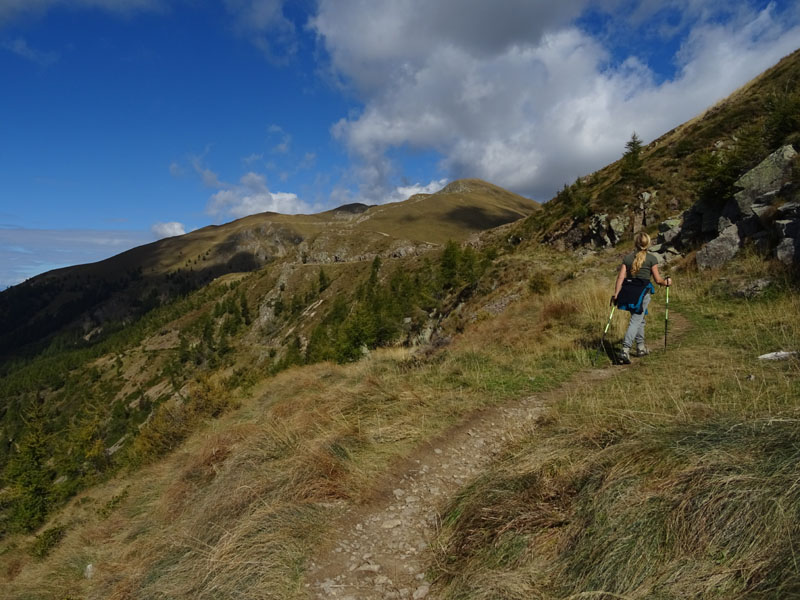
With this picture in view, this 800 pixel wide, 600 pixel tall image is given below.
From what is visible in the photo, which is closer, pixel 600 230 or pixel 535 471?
pixel 535 471

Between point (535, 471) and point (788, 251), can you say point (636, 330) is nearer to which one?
point (788, 251)

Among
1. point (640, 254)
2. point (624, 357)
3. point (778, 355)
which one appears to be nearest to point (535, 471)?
point (778, 355)

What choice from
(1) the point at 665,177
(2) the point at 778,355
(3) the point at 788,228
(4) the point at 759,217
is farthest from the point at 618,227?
(2) the point at 778,355

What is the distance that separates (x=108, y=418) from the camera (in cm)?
11600

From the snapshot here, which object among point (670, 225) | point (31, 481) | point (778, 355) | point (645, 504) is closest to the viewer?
point (645, 504)

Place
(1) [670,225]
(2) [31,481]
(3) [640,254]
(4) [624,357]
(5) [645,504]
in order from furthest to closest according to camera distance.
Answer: (2) [31,481] → (1) [670,225] → (3) [640,254] → (4) [624,357] → (5) [645,504]

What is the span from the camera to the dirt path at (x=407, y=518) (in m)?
4.02

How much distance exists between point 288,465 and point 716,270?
15.3 metres

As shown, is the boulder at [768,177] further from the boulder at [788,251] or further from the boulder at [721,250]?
the boulder at [788,251]

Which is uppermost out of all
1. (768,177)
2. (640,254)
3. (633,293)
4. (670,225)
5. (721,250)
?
(768,177)

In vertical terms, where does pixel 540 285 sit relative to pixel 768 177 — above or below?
below

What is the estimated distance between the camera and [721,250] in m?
14.5

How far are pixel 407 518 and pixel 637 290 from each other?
292 inches

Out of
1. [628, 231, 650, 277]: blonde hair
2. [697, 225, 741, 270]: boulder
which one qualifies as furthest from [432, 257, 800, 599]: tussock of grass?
[697, 225, 741, 270]: boulder
